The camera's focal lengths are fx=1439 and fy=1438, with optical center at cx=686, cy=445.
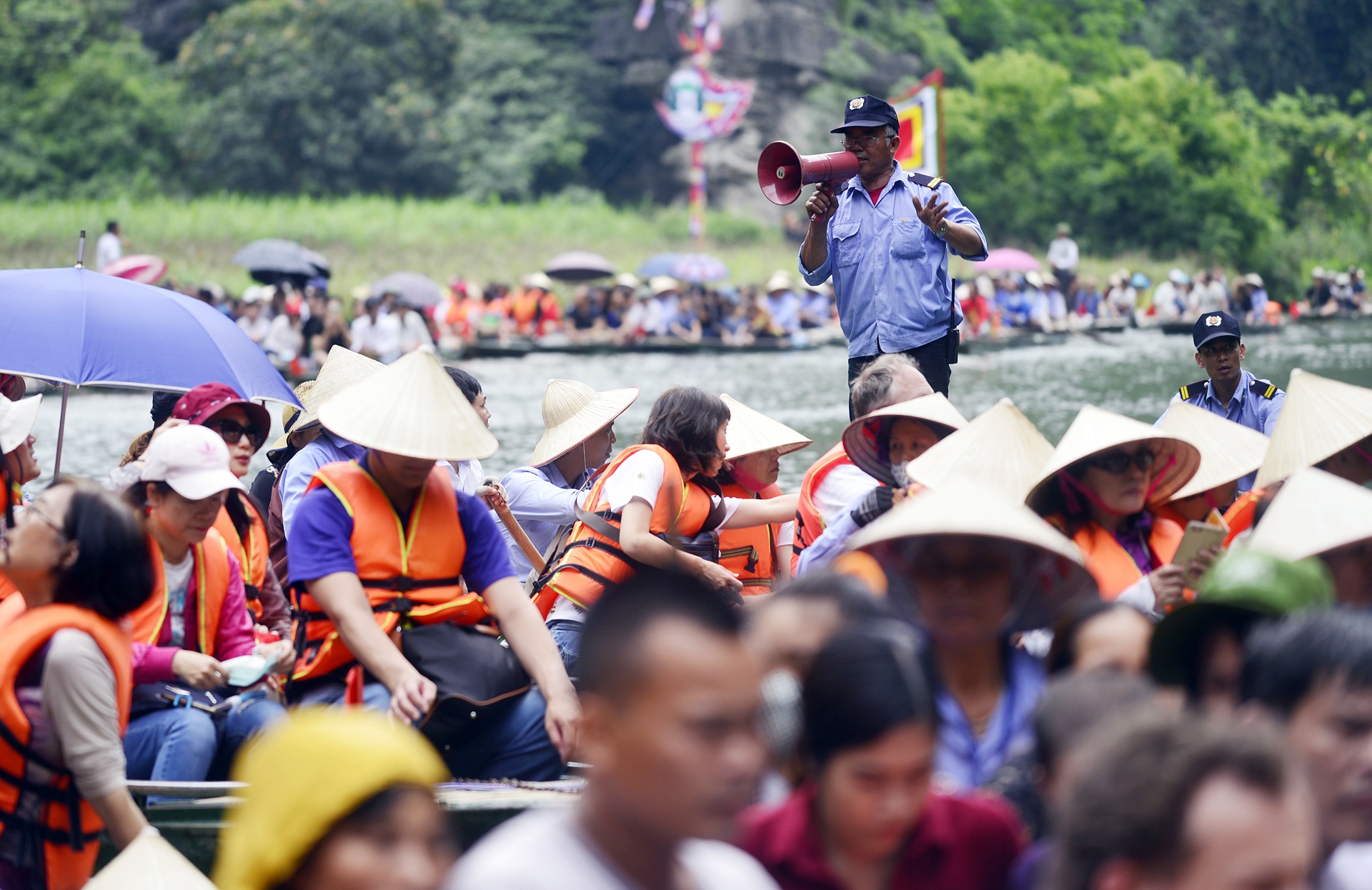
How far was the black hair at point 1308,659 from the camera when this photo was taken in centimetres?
221

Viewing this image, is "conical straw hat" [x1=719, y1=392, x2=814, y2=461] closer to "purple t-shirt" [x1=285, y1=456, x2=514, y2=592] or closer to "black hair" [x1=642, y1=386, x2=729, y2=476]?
"black hair" [x1=642, y1=386, x2=729, y2=476]

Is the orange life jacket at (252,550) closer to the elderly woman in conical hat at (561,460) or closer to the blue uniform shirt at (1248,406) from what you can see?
the elderly woman in conical hat at (561,460)

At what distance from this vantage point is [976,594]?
274 cm

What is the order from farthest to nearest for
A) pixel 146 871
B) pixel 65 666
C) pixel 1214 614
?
pixel 65 666 → pixel 146 871 → pixel 1214 614

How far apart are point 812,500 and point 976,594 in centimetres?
198

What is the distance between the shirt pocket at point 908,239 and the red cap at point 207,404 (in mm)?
2600

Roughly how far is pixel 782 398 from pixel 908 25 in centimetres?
3192

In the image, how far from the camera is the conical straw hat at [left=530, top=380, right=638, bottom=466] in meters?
5.50

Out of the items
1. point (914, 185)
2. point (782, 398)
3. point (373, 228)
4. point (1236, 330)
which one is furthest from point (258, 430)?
point (373, 228)

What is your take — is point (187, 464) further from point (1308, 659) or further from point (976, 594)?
point (1308, 659)

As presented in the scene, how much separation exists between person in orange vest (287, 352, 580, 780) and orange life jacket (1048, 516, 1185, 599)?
54.4 inches

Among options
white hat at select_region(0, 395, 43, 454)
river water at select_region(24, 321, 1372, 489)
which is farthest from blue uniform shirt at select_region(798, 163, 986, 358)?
river water at select_region(24, 321, 1372, 489)

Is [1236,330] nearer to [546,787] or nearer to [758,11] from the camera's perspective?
[546,787]

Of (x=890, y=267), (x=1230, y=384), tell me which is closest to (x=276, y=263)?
(x=890, y=267)
